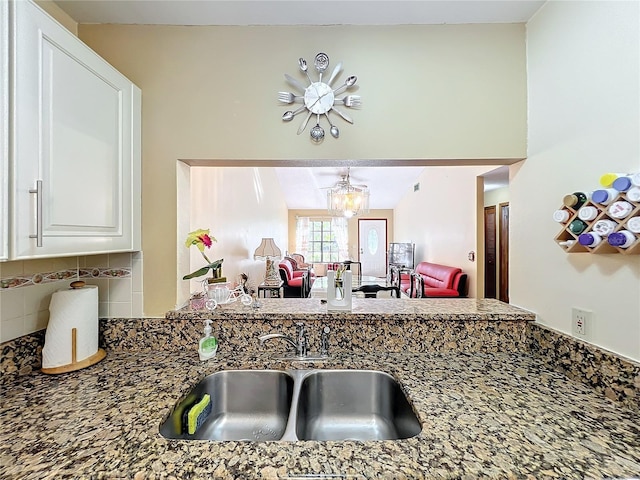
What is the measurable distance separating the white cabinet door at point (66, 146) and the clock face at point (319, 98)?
0.78 m

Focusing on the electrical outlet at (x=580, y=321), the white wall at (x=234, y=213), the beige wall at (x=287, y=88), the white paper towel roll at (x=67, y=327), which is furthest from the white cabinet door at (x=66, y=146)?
the electrical outlet at (x=580, y=321)

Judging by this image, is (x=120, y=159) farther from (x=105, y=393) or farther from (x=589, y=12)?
(x=589, y=12)

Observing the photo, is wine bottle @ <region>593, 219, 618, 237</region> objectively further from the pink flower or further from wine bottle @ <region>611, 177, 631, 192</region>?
the pink flower

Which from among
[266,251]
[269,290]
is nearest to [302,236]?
[266,251]

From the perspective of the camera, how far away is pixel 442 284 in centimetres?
448

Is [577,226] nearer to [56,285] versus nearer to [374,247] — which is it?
[56,285]

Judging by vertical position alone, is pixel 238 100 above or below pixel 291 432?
above

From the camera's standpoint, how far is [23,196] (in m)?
0.85

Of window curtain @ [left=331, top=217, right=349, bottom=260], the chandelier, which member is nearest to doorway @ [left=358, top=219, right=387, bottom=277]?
window curtain @ [left=331, top=217, right=349, bottom=260]

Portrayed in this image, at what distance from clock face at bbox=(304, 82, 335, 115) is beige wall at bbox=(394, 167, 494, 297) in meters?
2.54

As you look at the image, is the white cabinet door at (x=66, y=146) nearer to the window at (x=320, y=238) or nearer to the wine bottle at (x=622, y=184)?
the wine bottle at (x=622, y=184)

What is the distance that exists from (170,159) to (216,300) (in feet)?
2.34

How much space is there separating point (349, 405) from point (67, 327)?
117cm

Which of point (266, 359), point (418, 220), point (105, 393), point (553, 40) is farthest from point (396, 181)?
point (105, 393)
